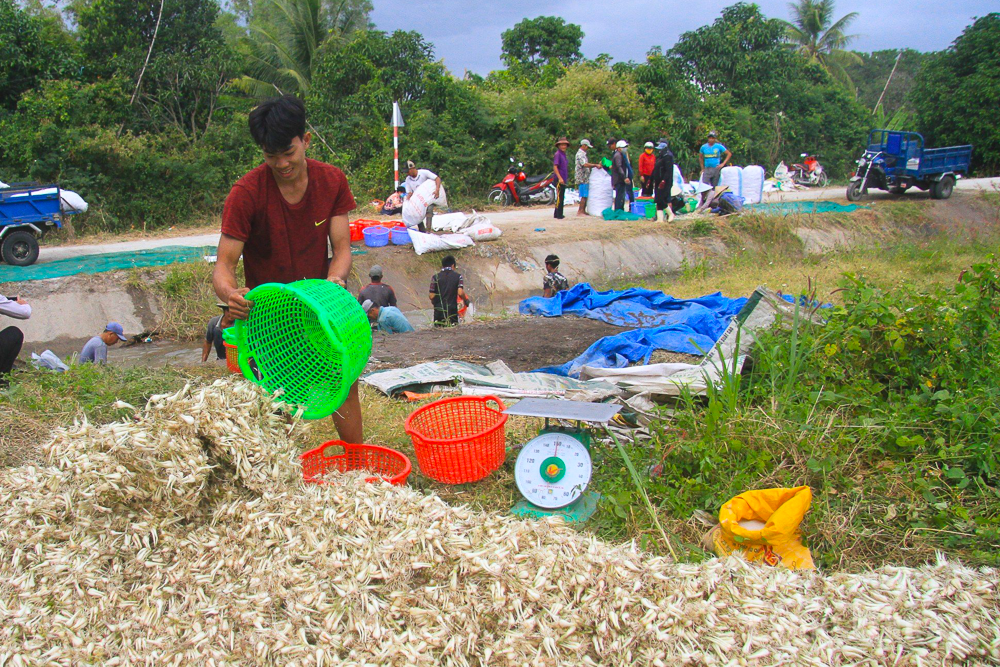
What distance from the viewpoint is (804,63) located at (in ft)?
84.1

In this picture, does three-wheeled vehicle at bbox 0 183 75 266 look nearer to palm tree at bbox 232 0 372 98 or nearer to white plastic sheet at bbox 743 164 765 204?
palm tree at bbox 232 0 372 98

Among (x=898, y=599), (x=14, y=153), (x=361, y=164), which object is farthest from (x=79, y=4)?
(x=898, y=599)

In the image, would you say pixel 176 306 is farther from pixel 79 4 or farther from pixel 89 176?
pixel 79 4

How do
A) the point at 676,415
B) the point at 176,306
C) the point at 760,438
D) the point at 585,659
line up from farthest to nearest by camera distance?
1. the point at 176,306
2. the point at 676,415
3. the point at 760,438
4. the point at 585,659

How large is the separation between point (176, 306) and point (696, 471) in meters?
7.86

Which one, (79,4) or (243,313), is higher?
(79,4)

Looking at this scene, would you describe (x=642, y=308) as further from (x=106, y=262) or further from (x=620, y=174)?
(x=106, y=262)

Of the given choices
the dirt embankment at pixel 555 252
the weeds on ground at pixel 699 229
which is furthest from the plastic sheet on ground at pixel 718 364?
the weeds on ground at pixel 699 229

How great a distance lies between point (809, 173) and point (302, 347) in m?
21.5

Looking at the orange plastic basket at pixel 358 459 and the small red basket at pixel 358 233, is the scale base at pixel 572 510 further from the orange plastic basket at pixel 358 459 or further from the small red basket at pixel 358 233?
the small red basket at pixel 358 233

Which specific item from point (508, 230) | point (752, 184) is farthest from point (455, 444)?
Answer: point (752, 184)

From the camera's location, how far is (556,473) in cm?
270

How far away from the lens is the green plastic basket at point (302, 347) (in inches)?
96.3

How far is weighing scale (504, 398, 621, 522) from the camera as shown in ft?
8.87
